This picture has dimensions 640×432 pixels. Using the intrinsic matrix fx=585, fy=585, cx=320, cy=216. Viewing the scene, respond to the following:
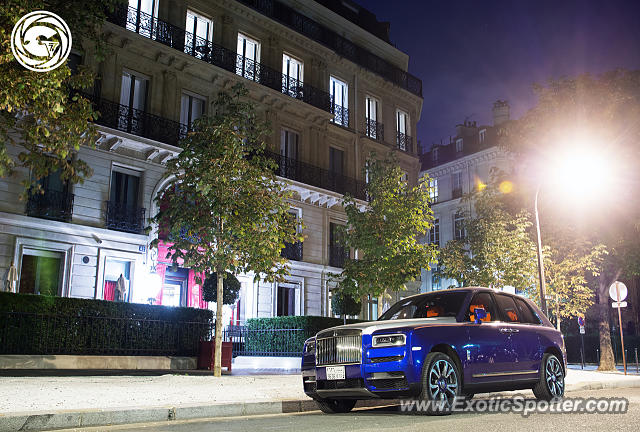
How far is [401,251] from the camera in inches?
806

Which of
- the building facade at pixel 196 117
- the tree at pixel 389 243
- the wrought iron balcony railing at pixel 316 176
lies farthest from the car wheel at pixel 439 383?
the wrought iron balcony railing at pixel 316 176

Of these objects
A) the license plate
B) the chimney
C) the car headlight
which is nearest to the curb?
the license plate

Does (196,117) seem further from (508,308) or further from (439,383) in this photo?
(439,383)

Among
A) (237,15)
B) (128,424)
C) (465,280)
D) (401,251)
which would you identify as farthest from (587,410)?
(237,15)

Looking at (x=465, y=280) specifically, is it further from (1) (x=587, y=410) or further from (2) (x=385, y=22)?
(2) (x=385, y=22)

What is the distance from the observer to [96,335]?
14930 millimetres

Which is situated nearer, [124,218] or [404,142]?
[124,218]

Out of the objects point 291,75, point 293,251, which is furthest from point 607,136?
point 291,75

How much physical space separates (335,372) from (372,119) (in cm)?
2706

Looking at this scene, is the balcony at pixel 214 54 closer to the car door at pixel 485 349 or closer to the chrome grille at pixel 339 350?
the chrome grille at pixel 339 350

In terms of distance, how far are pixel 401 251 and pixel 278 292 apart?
29.3ft

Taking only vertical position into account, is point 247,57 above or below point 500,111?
below

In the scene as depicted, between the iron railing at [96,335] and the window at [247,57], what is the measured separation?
14.1 meters

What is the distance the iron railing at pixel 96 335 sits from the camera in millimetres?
13844
